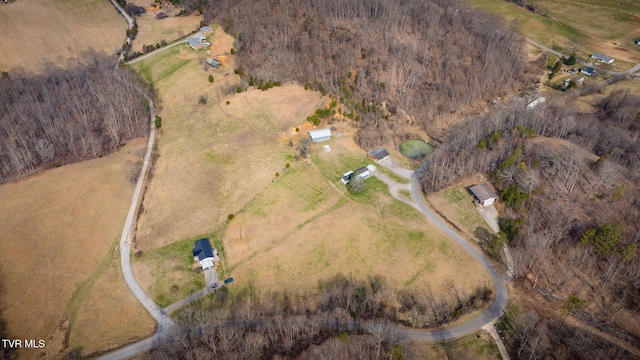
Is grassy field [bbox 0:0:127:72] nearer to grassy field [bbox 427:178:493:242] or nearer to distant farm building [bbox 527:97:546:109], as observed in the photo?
grassy field [bbox 427:178:493:242]

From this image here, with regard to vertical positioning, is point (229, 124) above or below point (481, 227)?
above

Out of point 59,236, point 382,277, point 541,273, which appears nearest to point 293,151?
point 382,277

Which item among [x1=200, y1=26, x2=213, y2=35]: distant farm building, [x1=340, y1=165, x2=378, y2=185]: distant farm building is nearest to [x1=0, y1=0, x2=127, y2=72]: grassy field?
[x1=200, y1=26, x2=213, y2=35]: distant farm building

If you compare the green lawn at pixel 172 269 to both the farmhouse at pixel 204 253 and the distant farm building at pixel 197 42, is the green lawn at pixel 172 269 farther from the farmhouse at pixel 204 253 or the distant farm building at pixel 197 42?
the distant farm building at pixel 197 42

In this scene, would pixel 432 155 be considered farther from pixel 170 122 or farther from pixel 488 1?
pixel 488 1

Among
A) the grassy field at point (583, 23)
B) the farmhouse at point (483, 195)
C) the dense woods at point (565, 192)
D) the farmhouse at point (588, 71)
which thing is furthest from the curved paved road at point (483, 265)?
the grassy field at point (583, 23)

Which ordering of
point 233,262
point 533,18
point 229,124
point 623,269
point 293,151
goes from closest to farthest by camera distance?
point 623,269 < point 233,262 < point 293,151 < point 229,124 < point 533,18
